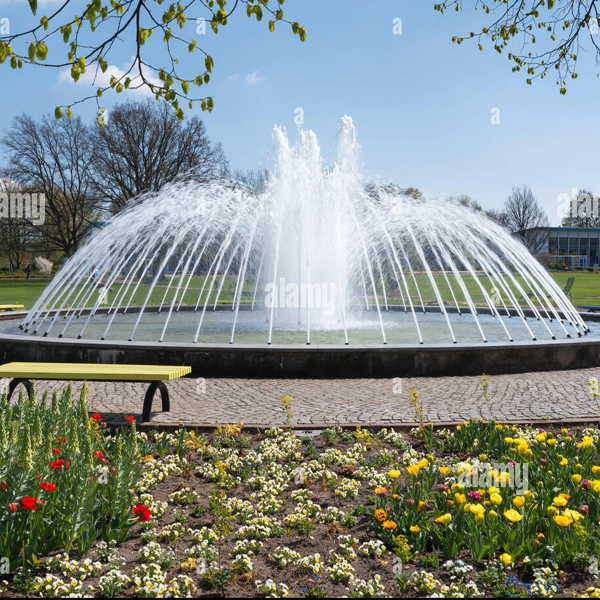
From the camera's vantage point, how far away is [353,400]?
8188mm

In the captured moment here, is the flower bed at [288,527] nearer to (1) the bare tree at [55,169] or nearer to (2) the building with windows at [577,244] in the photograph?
(1) the bare tree at [55,169]

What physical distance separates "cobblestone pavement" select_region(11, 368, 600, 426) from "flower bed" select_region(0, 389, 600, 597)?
1905 millimetres

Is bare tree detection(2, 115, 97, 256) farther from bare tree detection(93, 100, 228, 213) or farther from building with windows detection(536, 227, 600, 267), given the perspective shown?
building with windows detection(536, 227, 600, 267)

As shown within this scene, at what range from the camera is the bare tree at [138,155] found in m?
46.1

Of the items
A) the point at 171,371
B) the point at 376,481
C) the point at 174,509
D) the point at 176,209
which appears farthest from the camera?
the point at 176,209

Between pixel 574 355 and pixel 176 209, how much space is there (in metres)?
10.6

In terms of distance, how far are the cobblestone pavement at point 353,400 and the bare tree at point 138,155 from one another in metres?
38.5

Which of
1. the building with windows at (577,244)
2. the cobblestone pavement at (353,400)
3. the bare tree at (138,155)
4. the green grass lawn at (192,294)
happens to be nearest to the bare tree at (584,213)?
the building with windows at (577,244)

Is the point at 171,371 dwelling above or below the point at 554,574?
above

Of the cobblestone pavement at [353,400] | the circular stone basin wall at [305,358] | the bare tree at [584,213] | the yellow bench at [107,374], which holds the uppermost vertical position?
the bare tree at [584,213]

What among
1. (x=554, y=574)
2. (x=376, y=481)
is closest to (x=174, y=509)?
(x=376, y=481)

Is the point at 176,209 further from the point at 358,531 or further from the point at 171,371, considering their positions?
the point at 358,531

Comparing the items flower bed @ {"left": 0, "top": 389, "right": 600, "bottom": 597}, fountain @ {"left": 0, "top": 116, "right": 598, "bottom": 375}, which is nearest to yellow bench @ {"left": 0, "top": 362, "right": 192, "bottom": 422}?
flower bed @ {"left": 0, "top": 389, "right": 600, "bottom": 597}

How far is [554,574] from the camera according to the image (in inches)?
135
